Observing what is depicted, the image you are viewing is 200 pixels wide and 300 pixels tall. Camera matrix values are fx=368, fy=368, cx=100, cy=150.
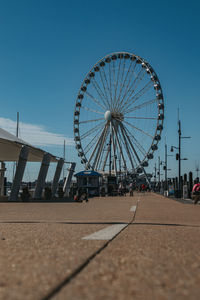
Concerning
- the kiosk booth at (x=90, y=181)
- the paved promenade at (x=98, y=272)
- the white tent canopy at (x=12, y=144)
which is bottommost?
the paved promenade at (x=98, y=272)

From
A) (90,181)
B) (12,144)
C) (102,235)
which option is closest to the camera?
(102,235)

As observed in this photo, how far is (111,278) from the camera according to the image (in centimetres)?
170

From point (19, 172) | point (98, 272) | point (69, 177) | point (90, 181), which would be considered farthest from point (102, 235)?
point (90, 181)

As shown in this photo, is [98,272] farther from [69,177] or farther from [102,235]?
[69,177]

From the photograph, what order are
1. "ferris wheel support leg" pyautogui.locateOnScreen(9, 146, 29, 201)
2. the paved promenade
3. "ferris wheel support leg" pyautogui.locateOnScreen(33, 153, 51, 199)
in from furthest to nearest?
"ferris wheel support leg" pyautogui.locateOnScreen(33, 153, 51, 199)
"ferris wheel support leg" pyautogui.locateOnScreen(9, 146, 29, 201)
the paved promenade

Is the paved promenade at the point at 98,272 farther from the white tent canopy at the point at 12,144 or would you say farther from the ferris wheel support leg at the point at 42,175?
the ferris wheel support leg at the point at 42,175

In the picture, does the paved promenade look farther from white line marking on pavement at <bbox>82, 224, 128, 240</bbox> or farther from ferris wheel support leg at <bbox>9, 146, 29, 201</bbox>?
ferris wheel support leg at <bbox>9, 146, 29, 201</bbox>

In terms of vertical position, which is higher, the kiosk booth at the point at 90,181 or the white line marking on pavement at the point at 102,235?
the kiosk booth at the point at 90,181

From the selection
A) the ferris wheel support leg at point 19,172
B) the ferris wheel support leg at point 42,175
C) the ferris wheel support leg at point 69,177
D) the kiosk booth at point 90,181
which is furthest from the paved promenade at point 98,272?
the kiosk booth at point 90,181

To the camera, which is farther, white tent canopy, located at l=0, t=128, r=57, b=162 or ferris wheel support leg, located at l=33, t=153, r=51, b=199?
ferris wheel support leg, located at l=33, t=153, r=51, b=199

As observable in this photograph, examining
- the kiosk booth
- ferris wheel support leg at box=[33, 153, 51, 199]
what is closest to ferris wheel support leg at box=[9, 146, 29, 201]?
ferris wheel support leg at box=[33, 153, 51, 199]

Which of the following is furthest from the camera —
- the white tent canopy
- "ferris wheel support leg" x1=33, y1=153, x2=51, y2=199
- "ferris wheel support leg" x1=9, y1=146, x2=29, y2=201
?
"ferris wheel support leg" x1=33, y1=153, x2=51, y2=199

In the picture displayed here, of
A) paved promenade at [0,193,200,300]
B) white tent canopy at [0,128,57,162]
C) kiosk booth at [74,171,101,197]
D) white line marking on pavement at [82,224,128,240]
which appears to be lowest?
white line marking on pavement at [82,224,128,240]

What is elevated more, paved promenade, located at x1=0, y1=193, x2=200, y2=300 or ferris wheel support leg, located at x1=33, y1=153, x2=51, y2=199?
ferris wheel support leg, located at x1=33, y1=153, x2=51, y2=199
